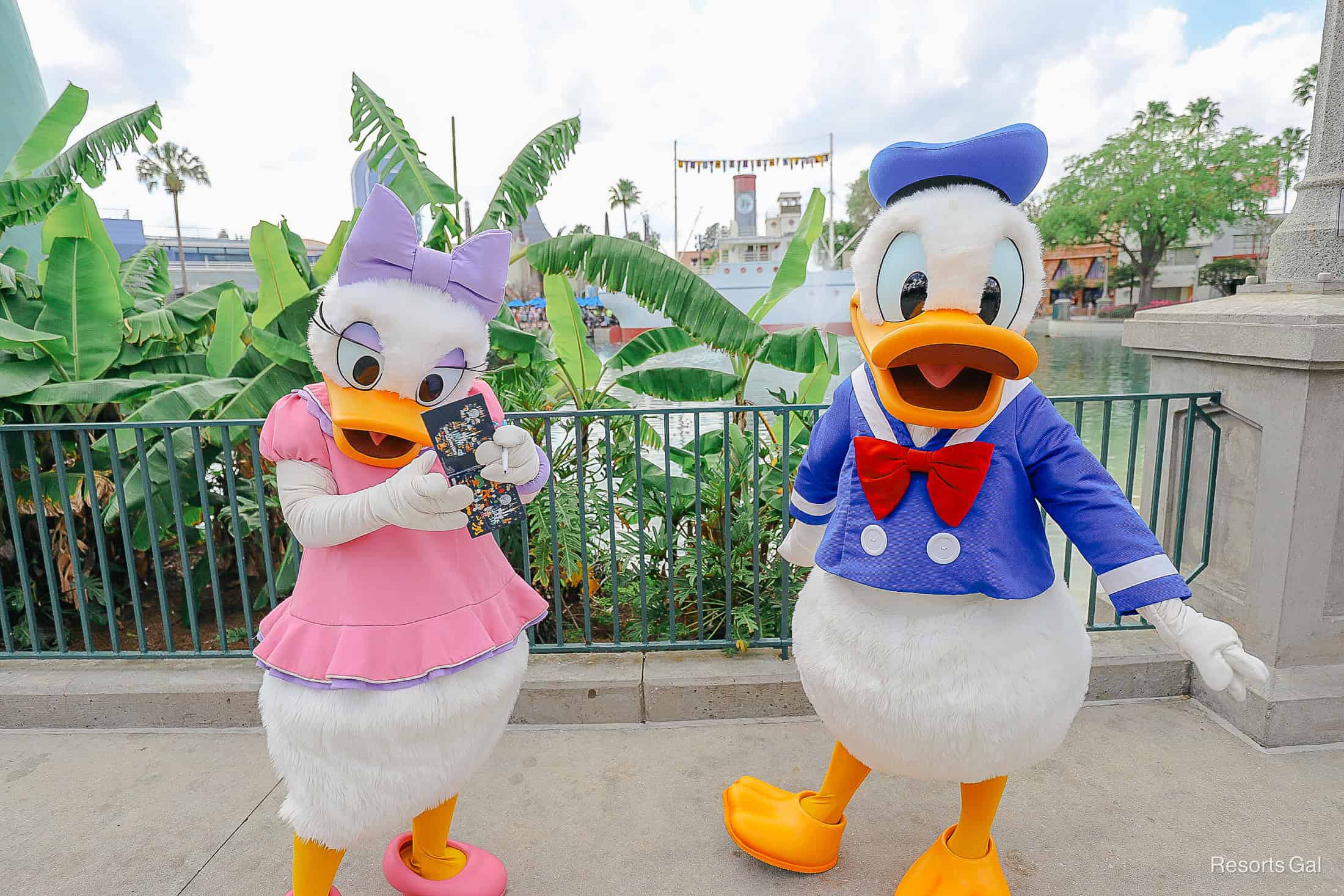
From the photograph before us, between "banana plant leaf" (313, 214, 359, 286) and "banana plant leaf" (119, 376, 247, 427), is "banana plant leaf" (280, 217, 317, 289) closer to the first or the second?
"banana plant leaf" (313, 214, 359, 286)

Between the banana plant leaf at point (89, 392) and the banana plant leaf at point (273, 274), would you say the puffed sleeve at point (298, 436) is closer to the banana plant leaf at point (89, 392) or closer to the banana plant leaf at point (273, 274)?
the banana plant leaf at point (89, 392)

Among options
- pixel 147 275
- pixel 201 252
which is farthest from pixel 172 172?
pixel 147 275

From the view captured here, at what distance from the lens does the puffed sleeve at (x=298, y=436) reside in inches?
69.4

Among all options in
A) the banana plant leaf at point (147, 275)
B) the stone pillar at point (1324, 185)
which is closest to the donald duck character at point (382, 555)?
the stone pillar at point (1324, 185)

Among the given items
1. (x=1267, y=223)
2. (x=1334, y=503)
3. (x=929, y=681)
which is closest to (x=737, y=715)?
(x=929, y=681)

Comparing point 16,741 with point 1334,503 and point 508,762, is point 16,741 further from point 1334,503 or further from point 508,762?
point 1334,503

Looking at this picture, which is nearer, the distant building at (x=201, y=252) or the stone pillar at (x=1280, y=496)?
the stone pillar at (x=1280, y=496)

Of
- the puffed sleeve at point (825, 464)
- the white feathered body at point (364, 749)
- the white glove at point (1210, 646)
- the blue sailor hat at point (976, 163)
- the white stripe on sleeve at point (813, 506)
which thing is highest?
the blue sailor hat at point (976, 163)

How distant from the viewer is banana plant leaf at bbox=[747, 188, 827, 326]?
15.6ft

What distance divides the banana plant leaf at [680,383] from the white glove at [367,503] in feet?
9.25

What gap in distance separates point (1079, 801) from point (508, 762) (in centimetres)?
196

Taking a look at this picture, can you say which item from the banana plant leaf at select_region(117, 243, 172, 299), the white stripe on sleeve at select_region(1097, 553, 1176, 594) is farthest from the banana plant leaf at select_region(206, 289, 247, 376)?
the white stripe on sleeve at select_region(1097, 553, 1176, 594)

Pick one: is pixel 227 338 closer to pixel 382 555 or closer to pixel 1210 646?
pixel 382 555

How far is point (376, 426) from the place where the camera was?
5.47ft
